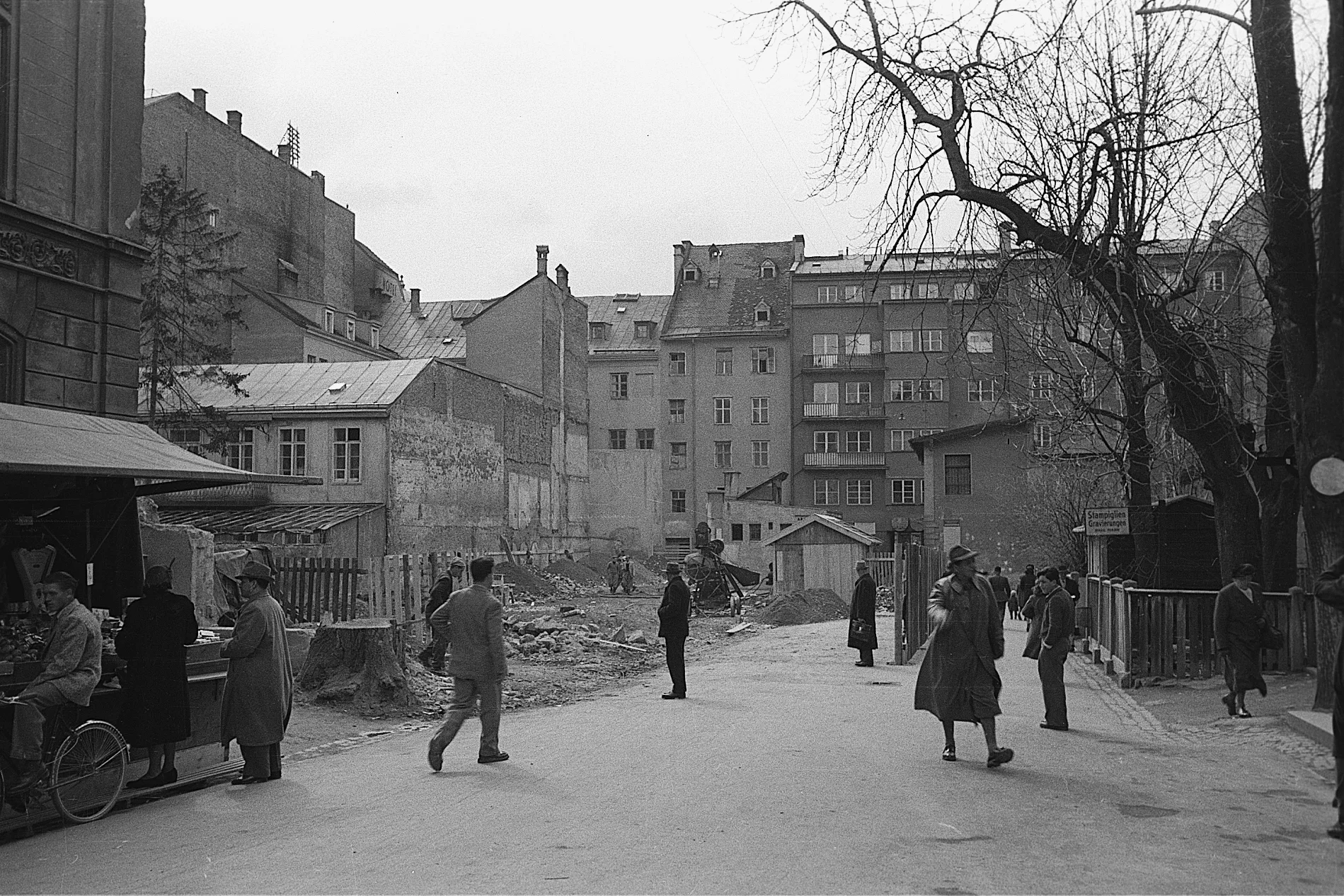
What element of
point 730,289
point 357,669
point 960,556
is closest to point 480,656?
point 960,556

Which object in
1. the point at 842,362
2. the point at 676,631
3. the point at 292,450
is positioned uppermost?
the point at 842,362

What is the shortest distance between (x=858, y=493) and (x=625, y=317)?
66.0 ft

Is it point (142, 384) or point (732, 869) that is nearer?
point (732, 869)

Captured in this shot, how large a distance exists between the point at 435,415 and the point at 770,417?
3210 centimetres

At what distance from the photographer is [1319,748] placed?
10719 mm

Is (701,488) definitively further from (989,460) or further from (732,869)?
(732,869)

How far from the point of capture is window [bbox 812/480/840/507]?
220 ft

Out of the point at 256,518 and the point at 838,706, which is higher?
the point at 256,518

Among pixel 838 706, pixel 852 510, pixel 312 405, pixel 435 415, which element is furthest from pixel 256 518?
pixel 852 510

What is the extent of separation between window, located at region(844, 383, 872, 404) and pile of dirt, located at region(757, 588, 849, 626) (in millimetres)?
27621

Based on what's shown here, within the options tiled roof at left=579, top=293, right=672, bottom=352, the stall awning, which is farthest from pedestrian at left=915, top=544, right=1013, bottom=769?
tiled roof at left=579, top=293, right=672, bottom=352

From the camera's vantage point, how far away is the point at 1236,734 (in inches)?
482

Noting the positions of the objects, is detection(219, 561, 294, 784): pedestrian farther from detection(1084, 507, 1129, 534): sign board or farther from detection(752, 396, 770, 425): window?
detection(752, 396, 770, 425): window

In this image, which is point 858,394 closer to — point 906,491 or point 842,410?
point 842,410
